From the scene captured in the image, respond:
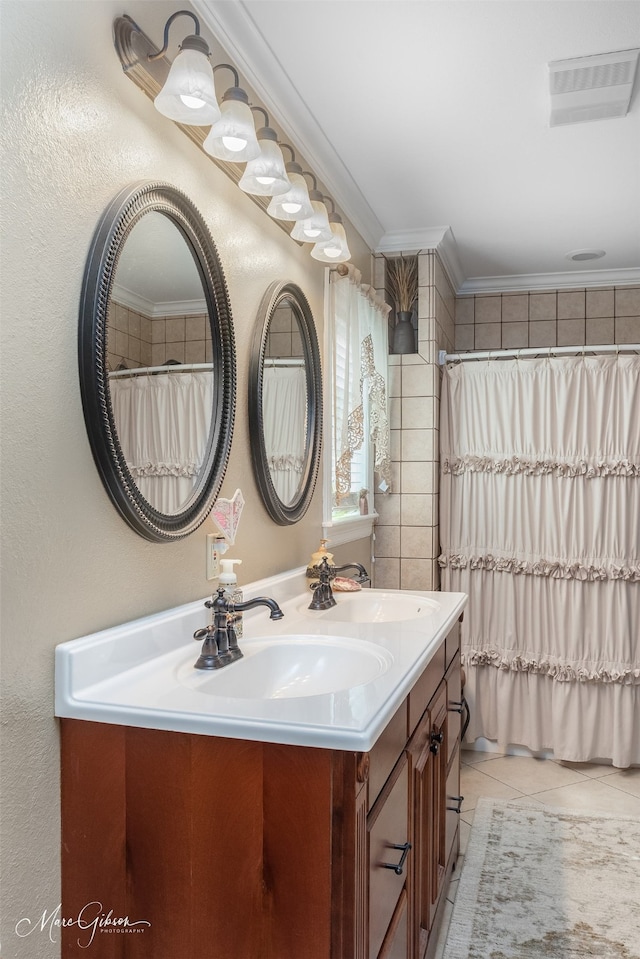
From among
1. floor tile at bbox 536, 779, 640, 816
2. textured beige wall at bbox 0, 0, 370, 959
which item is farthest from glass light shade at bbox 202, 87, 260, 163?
floor tile at bbox 536, 779, 640, 816

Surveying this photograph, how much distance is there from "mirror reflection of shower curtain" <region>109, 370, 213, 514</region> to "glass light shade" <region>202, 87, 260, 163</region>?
487mm

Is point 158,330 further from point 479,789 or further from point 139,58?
point 479,789

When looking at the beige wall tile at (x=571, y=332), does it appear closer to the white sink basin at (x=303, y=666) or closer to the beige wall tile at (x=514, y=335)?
the beige wall tile at (x=514, y=335)

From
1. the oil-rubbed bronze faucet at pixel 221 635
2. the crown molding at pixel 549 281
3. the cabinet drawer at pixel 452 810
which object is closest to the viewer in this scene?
the oil-rubbed bronze faucet at pixel 221 635

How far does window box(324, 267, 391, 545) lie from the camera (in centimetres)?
270

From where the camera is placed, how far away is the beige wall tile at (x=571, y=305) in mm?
4105

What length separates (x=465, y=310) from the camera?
4.29 m

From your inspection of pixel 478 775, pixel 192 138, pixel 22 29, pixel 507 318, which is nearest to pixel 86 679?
pixel 22 29

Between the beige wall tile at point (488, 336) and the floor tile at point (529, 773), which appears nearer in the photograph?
the floor tile at point (529, 773)

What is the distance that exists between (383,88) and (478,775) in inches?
109

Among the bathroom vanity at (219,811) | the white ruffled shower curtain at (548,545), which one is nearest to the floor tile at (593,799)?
the white ruffled shower curtain at (548,545)

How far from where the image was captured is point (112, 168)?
1363 millimetres

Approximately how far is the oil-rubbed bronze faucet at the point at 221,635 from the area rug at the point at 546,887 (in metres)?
1.22

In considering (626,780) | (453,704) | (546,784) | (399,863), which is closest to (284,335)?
(453,704)
